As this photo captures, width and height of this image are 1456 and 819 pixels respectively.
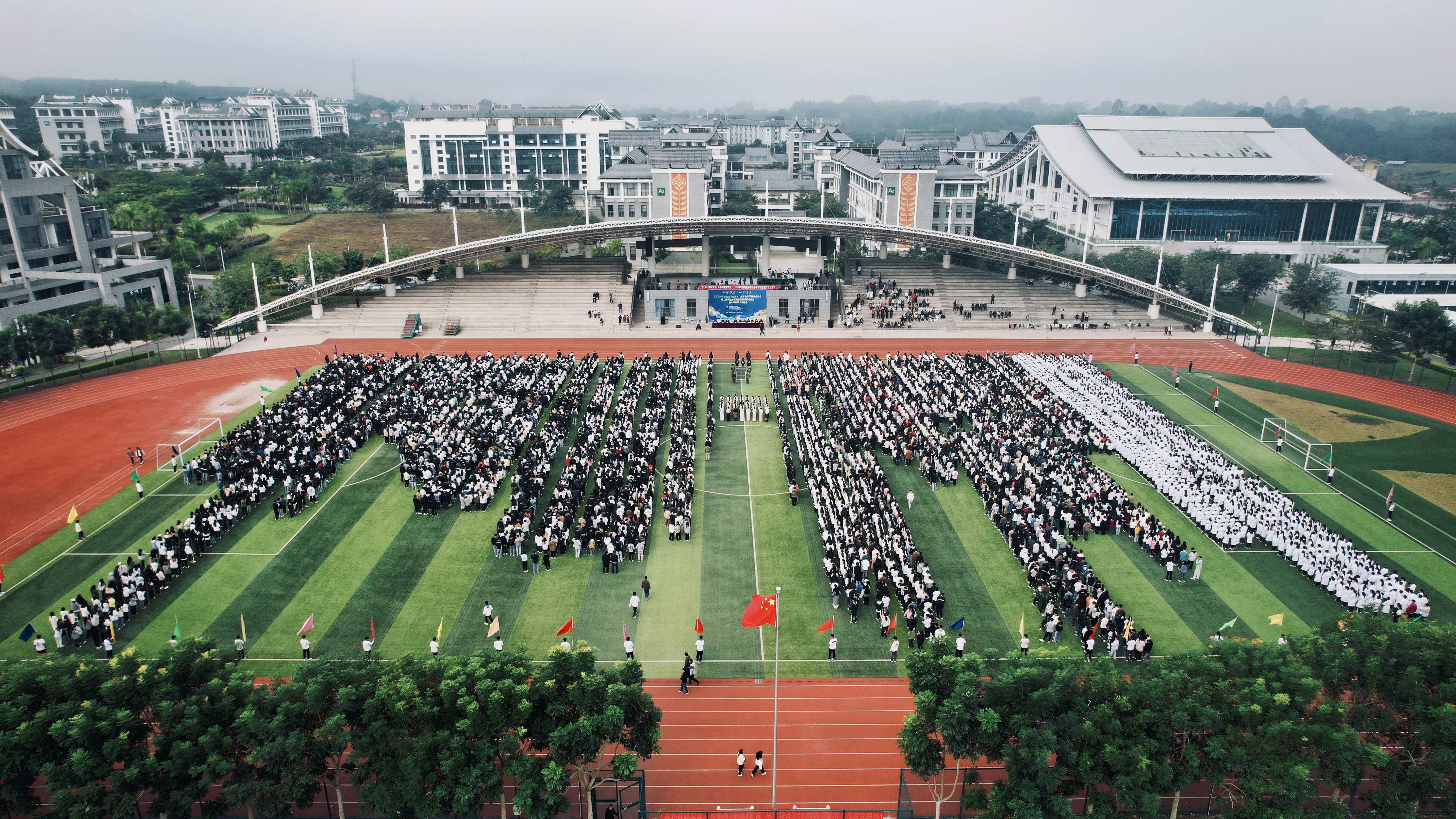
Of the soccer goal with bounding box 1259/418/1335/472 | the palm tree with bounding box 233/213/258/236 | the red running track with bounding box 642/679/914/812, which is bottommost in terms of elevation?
the red running track with bounding box 642/679/914/812

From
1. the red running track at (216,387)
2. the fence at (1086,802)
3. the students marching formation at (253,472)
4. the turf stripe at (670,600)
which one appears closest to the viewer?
the fence at (1086,802)

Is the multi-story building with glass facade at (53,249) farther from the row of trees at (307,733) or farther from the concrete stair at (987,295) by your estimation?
the concrete stair at (987,295)

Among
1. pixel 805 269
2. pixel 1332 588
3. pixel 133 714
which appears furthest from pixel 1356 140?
pixel 133 714

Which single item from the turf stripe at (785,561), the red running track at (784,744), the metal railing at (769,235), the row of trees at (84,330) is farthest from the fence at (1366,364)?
the row of trees at (84,330)

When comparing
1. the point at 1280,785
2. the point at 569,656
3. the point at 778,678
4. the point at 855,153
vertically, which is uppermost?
the point at 855,153

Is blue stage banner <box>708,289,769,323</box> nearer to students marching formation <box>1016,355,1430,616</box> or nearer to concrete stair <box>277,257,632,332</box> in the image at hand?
concrete stair <box>277,257,632,332</box>

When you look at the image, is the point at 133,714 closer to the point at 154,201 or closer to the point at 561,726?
the point at 561,726

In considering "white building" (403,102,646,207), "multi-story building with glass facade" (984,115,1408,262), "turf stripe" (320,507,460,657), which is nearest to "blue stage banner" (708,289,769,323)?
"turf stripe" (320,507,460,657)
